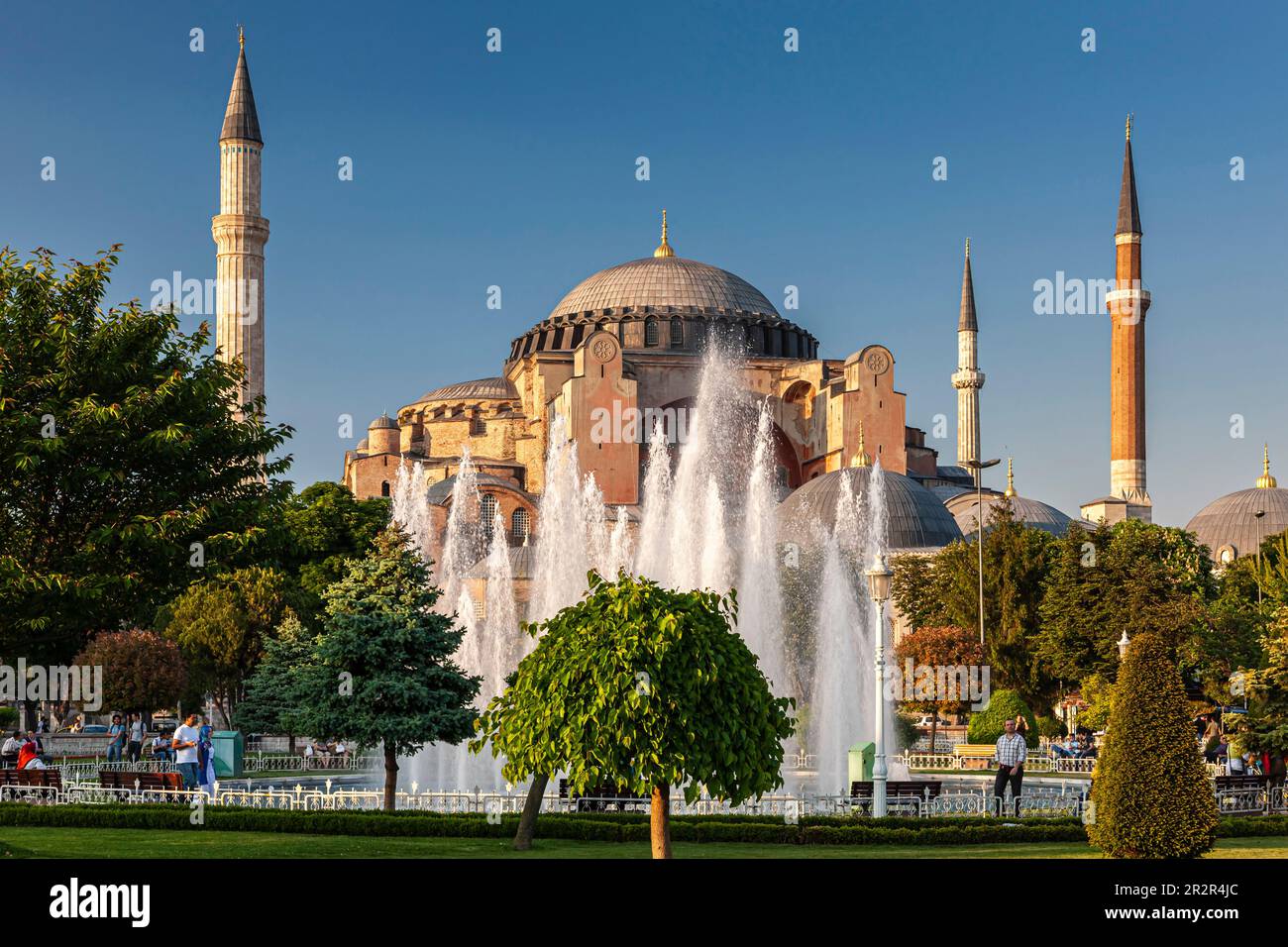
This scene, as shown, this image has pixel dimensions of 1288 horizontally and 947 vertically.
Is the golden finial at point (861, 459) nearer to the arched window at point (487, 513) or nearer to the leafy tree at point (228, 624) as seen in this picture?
the arched window at point (487, 513)

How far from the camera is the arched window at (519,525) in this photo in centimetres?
5286

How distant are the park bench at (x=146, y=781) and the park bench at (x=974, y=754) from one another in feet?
49.5

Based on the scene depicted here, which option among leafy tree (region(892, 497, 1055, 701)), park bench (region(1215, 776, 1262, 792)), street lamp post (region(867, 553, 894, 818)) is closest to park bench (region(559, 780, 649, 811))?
street lamp post (region(867, 553, 894, 818))

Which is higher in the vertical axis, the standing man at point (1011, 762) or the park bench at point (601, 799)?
the standing man at point (1011, 762)

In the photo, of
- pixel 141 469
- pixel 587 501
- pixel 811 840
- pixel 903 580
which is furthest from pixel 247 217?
pixel 811 840

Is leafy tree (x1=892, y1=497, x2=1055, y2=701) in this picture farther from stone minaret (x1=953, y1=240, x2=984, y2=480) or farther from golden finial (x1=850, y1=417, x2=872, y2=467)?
stone minaret (x1=953, y1=240, x2=984, y2=480)

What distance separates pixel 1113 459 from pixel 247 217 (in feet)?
119

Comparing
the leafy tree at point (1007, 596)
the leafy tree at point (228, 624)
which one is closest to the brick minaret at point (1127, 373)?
the leafy tree at point (1007, 596)

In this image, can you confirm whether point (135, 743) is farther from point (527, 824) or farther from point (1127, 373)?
point (1127, 373)

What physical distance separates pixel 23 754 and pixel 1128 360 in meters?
49.1

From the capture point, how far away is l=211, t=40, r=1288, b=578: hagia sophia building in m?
52.8

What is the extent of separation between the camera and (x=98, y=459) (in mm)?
16734

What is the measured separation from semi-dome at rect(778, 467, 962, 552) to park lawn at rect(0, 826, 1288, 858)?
33.5 meters

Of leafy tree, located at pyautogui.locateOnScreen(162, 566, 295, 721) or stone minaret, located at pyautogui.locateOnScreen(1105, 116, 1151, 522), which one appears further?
stone minaret, located at pyautogui.locateOnScreen(1105, 116, 1151, 522)
